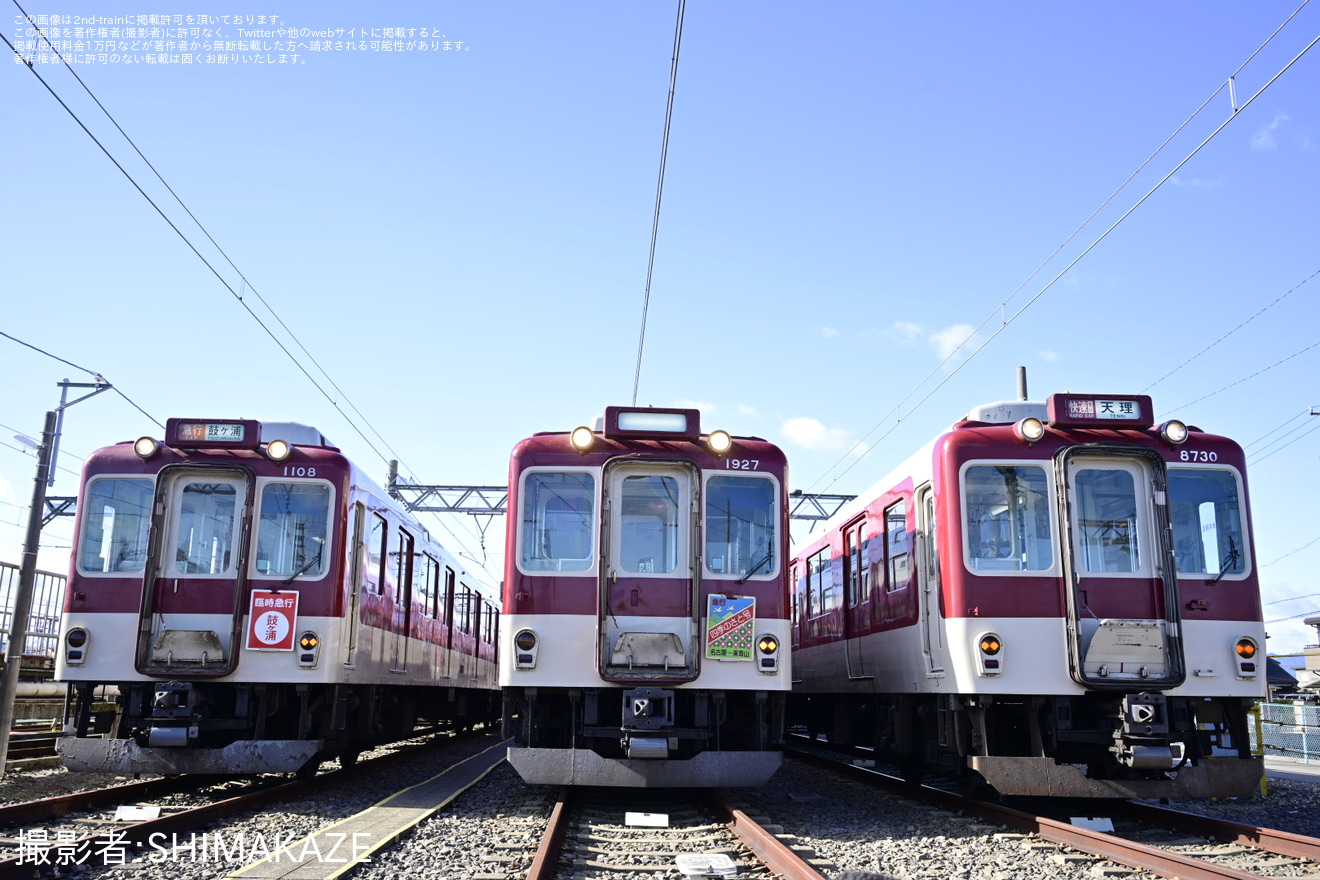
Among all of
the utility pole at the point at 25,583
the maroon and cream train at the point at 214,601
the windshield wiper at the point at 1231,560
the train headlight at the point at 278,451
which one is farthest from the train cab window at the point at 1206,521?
the utility pole at the point at 25,583

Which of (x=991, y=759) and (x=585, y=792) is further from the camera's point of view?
(x=585, y=792)

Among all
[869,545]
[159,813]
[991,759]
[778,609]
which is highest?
[869,545]

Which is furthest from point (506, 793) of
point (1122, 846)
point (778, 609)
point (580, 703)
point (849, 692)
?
point (1122, 846)

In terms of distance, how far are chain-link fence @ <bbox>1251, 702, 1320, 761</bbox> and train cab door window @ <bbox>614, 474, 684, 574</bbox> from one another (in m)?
11.5

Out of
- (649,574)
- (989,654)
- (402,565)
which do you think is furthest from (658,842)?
(402,565)

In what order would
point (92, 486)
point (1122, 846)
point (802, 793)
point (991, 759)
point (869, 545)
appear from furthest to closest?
point (869, 545) → point (802, 793) → point (92, 486) → point (991, 759) → point (1122, 846)

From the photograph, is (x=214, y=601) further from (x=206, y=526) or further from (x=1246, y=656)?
(x=1246, y=656)

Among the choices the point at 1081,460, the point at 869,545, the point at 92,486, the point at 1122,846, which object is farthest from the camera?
the point at 869,545

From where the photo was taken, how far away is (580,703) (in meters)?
9.28

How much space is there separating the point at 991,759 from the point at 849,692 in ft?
13.6

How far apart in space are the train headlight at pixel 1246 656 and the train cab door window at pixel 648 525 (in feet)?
15.2

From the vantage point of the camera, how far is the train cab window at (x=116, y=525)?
1007 cm

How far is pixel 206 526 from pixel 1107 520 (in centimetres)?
811

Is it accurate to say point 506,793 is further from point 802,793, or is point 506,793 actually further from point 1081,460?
point 1081,460
